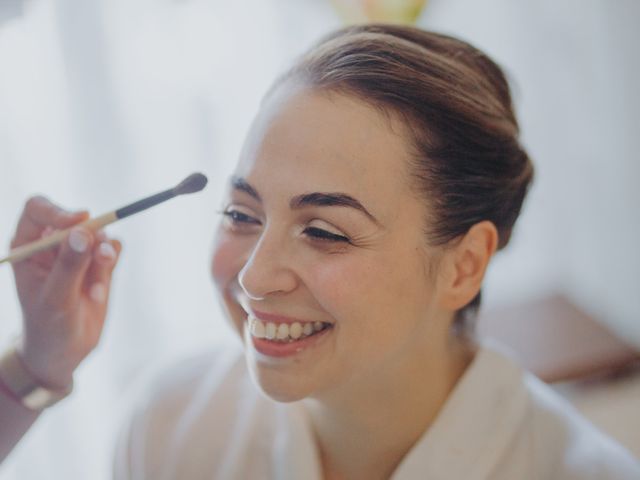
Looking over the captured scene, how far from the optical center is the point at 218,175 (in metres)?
1.37

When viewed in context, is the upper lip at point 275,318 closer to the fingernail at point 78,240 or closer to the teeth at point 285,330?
the teeth at point 285,330

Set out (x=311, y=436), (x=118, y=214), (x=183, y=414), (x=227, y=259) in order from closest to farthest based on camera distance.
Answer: (x=118, y=214), (x=227, y=259), (x=311, y=436), (x=183, y=414)

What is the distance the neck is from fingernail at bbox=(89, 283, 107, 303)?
0.28 m

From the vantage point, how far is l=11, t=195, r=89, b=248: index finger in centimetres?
78

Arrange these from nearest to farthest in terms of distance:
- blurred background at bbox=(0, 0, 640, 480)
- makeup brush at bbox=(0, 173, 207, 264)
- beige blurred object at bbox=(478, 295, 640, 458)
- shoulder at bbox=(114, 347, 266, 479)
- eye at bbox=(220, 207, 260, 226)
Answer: makeup brush at bbox=(0, 173, 207, 264)
eye at bbox=(220, 207, 260, 226)
shoulder at bbox=(114, 347, 266, 479)
blurred background at bbox=(0, 0, 640, 480)
beige blurred object at bbox=(478, 295, 640, 458)

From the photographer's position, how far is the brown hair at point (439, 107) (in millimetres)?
762

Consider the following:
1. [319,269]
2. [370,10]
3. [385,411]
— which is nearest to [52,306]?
[319,269]

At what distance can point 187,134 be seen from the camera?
1.33 metres

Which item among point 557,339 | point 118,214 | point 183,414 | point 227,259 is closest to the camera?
point 118,214

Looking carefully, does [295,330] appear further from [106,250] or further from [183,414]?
[183,414]

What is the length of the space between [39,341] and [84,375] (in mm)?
630

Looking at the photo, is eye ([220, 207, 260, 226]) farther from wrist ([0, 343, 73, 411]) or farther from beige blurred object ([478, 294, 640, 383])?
beige blurred object ([478, 294, 640, 383])

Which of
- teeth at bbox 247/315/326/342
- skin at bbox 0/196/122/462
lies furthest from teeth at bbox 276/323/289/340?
skin at bbox 0/196/122/462

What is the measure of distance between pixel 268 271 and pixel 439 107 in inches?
10.1
